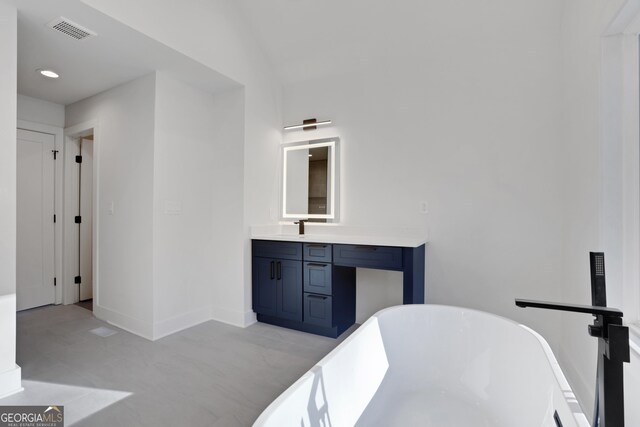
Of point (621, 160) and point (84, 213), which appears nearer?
point (621, 160)

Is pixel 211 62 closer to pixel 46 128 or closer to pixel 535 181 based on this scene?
pixel 46 128

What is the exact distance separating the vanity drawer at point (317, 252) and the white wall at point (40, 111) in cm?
348

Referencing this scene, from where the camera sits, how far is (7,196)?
77.7 inches

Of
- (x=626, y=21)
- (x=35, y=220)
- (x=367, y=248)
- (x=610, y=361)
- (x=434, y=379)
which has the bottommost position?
(x=434, y=379)

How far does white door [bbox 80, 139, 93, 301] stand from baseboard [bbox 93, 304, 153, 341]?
92 cm

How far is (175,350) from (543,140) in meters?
3.43

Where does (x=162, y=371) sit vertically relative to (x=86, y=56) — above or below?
below

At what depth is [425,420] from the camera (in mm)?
1569

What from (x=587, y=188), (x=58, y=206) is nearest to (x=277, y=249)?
(x=587, y=188)

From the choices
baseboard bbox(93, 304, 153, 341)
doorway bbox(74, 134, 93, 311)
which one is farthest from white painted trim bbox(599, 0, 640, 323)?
doorway bbox(74, 134, 93, 311)

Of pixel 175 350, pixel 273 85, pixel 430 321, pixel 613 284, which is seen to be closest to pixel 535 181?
pixel 613 284

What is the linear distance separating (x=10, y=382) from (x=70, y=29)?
2.38 m

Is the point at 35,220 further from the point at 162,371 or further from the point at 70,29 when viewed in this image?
the point at 162,371

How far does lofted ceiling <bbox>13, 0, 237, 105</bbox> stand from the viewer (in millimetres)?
2078
